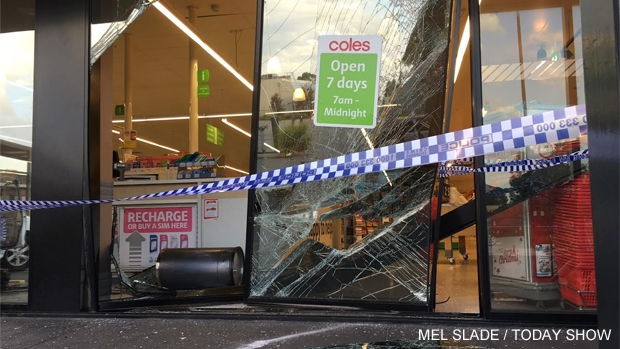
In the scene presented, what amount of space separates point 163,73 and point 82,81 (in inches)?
373

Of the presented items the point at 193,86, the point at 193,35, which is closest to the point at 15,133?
the point at 193,35

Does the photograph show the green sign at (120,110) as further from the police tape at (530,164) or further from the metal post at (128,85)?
the police tape at (530,164)

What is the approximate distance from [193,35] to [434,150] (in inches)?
281

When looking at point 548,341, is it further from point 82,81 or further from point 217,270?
point 82,81

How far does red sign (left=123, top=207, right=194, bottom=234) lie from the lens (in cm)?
639

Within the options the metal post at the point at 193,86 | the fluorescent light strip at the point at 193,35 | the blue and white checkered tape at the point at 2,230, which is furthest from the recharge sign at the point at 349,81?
the metal post at the point at 193,86

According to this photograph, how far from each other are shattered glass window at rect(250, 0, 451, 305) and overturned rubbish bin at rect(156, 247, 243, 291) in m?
0.57

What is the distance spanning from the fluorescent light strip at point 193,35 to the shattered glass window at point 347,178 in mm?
1455

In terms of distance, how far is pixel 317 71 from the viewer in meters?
4.55

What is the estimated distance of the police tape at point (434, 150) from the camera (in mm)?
3181

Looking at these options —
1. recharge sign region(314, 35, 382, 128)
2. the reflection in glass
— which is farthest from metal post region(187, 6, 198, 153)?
the reflection in glass

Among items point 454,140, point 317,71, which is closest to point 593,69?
point 454,140

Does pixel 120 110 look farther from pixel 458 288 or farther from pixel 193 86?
pixel 458 288

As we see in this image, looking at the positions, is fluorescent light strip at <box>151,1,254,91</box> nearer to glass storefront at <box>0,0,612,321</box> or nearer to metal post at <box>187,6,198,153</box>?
metal post at <box>187,6,198,153</box>
